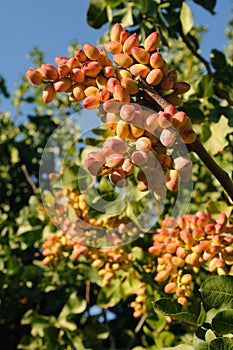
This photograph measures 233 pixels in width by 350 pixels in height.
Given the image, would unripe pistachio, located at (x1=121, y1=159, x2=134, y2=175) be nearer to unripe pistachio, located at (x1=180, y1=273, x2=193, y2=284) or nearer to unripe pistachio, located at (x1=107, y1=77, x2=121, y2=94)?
unripe pistachio, located at (x1=107, y1=77, x2=121, y2=94)

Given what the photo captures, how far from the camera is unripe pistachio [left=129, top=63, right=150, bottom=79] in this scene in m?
0.75

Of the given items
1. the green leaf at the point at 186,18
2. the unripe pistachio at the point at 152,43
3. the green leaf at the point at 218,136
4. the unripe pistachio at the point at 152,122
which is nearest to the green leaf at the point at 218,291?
the unripe pistachio at the point at 152,122

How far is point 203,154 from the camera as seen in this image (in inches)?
27.5

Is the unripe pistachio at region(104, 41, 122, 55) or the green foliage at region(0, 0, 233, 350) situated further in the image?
the green foliage at region(0, 0, 233, 350)

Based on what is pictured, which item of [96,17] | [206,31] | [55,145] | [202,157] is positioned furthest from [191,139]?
[206,31]

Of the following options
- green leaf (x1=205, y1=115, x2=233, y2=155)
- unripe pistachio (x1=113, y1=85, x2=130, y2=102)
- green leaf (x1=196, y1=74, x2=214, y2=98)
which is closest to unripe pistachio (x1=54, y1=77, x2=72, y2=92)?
unripe pistachio (x1=113, y1=85, x2=130, y2=102)

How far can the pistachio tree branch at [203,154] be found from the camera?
0.70m

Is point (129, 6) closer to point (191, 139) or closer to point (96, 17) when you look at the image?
point (96, 17)

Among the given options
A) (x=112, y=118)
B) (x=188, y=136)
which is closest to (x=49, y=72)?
(x=112, y=118)

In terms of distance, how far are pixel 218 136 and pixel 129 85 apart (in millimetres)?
767

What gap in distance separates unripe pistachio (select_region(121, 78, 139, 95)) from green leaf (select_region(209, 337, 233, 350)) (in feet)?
1.43

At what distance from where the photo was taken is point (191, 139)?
71 centimetres

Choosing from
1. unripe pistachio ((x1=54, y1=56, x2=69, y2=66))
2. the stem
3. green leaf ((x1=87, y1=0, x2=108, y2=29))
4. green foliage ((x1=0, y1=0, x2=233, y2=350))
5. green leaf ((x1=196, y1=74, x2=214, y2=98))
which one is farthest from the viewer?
green leaf ((x1=87, y1=0, x2=108, y2=29))

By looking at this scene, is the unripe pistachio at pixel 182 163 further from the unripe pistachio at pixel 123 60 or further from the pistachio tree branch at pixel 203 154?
the unripe pistachio at pixel 123 60
